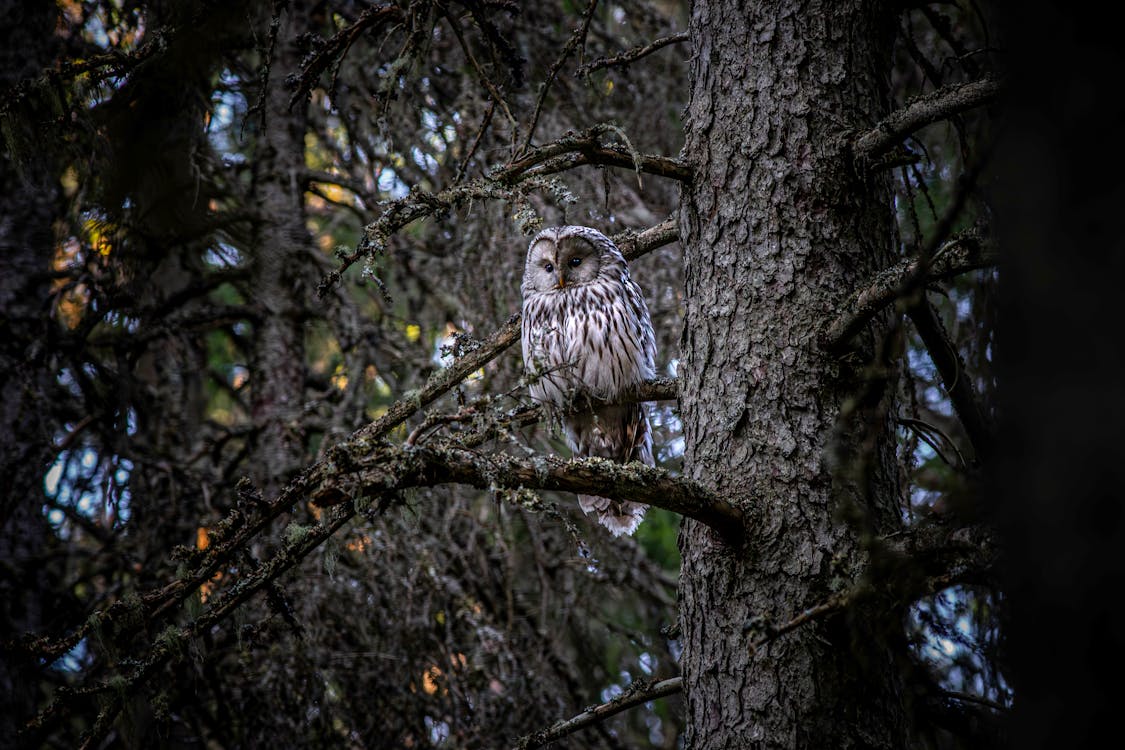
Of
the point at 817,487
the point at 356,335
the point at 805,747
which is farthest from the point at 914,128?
the point at 356,335

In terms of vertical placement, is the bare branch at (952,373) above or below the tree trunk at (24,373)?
below

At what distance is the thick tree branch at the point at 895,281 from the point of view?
2160 mm

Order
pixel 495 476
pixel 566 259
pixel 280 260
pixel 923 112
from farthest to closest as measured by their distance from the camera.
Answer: pixel 280 260 < pixel 566 259 < pixel 923 112 < pixel 495 476

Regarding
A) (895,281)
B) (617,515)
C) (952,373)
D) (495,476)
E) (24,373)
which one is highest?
(24,373)

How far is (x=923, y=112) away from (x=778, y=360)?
834mm

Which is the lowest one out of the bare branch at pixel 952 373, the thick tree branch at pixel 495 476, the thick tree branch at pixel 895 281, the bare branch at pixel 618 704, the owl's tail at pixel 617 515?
the bare branch at pixel 618 704

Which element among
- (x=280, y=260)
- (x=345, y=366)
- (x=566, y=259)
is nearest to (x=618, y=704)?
(x=566, y=259)

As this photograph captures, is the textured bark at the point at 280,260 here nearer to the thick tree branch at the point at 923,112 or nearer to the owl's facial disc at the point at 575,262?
the owl's facial disc at the point at 575,262

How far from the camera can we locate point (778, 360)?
274cm

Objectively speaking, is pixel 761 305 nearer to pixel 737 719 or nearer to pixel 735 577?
pixel 735 577

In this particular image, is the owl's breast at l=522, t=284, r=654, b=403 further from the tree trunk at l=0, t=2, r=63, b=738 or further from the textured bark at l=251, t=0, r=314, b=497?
the tree trunk at l=0, t=2, r=63, b=738

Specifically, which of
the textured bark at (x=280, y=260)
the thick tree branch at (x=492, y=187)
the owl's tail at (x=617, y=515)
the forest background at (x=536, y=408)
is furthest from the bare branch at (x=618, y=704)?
the textured bark at (x=280, y=260)

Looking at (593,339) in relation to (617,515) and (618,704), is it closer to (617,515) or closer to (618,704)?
(617,515)

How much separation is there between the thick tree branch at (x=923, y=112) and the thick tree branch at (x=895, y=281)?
37cm
